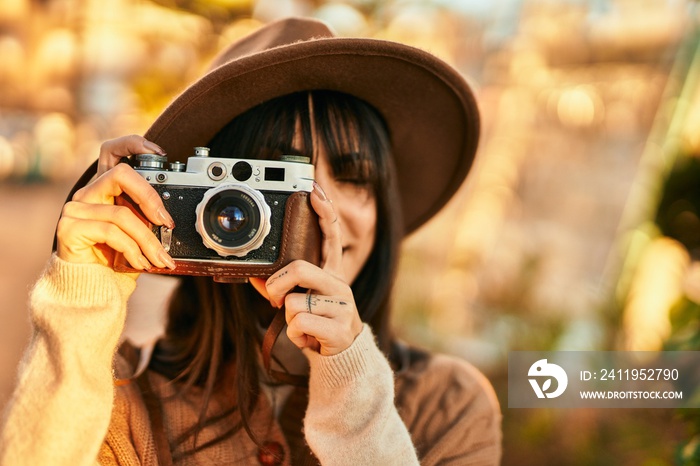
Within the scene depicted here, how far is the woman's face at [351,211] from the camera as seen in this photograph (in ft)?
3.93

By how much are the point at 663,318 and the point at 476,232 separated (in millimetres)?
1160

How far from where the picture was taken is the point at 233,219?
3.38 ft

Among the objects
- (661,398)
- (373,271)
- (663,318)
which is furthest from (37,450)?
(663,318)

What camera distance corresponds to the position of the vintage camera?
1023mm

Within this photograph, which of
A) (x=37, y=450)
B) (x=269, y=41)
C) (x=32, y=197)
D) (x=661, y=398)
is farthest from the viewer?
(x=32, y=197)

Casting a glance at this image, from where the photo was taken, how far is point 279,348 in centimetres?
129

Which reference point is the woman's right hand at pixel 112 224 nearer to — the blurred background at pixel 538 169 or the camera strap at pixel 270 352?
the camera strap at pixel 270 352

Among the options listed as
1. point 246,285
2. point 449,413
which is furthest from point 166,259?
point 449,413

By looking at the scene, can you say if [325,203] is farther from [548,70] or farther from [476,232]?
[548,70]

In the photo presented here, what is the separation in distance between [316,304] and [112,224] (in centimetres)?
31

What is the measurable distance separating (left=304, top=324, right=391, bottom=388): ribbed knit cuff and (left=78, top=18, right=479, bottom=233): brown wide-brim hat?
459 mm

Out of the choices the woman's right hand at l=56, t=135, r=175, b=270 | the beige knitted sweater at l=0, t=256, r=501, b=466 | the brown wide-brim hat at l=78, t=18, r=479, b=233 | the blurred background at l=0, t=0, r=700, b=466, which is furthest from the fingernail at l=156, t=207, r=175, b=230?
the blurred background at l=0, t=0, r=700, b=466

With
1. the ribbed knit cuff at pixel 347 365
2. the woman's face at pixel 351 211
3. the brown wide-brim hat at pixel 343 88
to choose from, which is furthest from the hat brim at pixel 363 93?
the ribbed knit cuff at pixel 347 365

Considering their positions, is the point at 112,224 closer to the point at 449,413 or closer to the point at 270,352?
the point at 270,352
